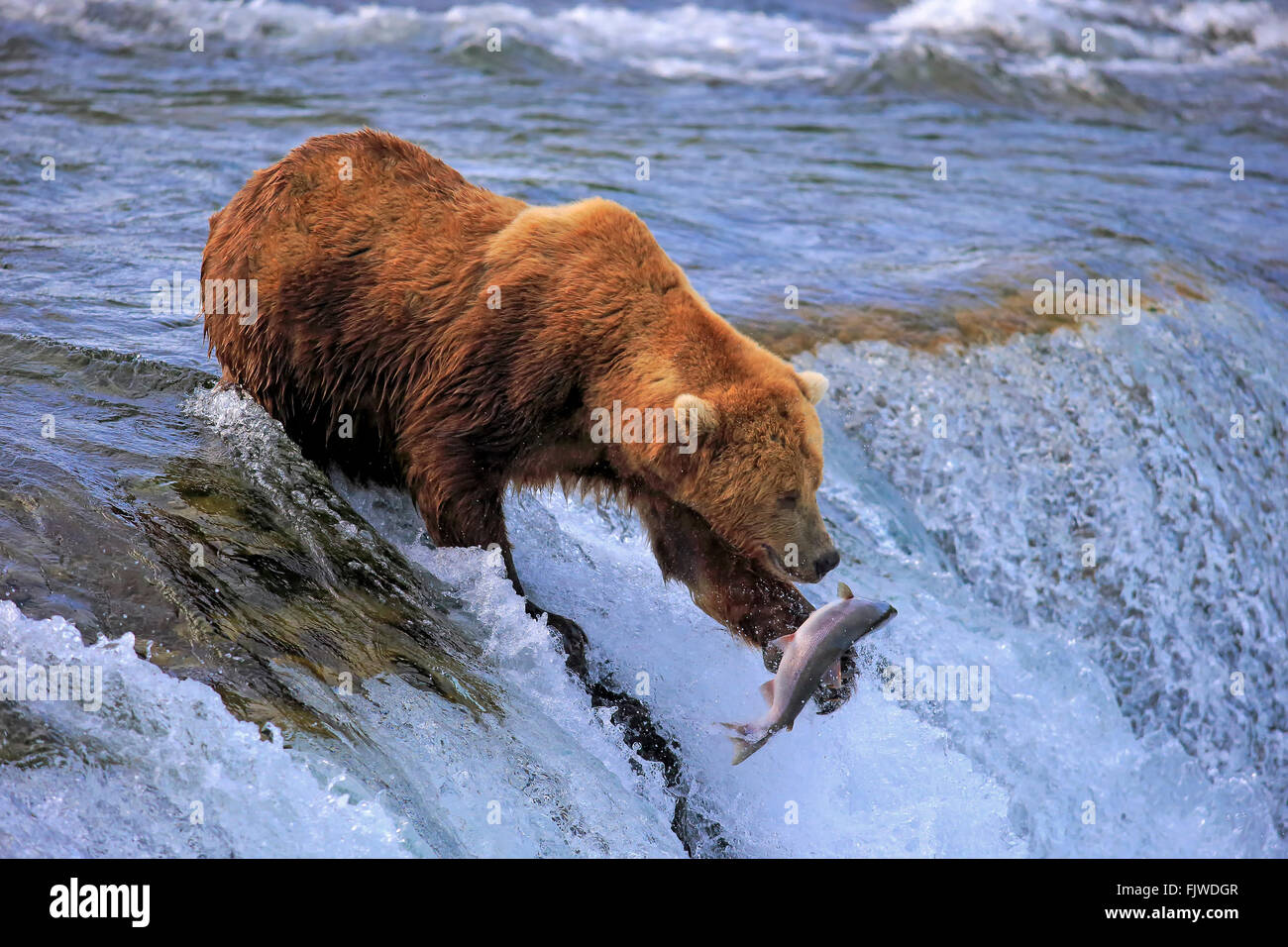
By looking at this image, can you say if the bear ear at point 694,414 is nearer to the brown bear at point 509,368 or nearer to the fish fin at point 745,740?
the brown bear at point 509,368

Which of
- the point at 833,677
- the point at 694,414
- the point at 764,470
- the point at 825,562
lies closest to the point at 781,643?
the point at 833,677

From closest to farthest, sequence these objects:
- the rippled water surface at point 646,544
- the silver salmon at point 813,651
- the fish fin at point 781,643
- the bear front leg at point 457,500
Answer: the rippled water surface at point 646,544 < the silver salmon at point 813,651 < the fish fin at point 781,643 < the bear front leg at point 457,500

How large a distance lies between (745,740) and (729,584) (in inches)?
29.3

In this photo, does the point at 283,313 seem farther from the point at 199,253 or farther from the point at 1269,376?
the point at 1269,376

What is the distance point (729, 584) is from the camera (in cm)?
476

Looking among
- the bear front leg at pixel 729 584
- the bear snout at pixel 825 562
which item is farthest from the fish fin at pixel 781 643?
the bear snout at pixel 825 562

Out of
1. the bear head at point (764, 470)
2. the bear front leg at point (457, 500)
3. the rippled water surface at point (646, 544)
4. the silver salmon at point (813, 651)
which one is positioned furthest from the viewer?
the bear front leg at point (457, 500)

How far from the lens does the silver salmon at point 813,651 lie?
405 cm

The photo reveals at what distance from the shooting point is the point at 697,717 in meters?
4.98

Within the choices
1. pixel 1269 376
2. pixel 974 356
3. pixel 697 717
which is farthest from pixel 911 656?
pixel 1269 376

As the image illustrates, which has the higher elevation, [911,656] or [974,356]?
[974,356]

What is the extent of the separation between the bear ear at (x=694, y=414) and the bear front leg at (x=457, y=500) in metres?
0.80

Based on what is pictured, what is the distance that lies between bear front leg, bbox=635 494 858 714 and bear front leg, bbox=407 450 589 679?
550 mm

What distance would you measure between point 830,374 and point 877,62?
35.9 ft
